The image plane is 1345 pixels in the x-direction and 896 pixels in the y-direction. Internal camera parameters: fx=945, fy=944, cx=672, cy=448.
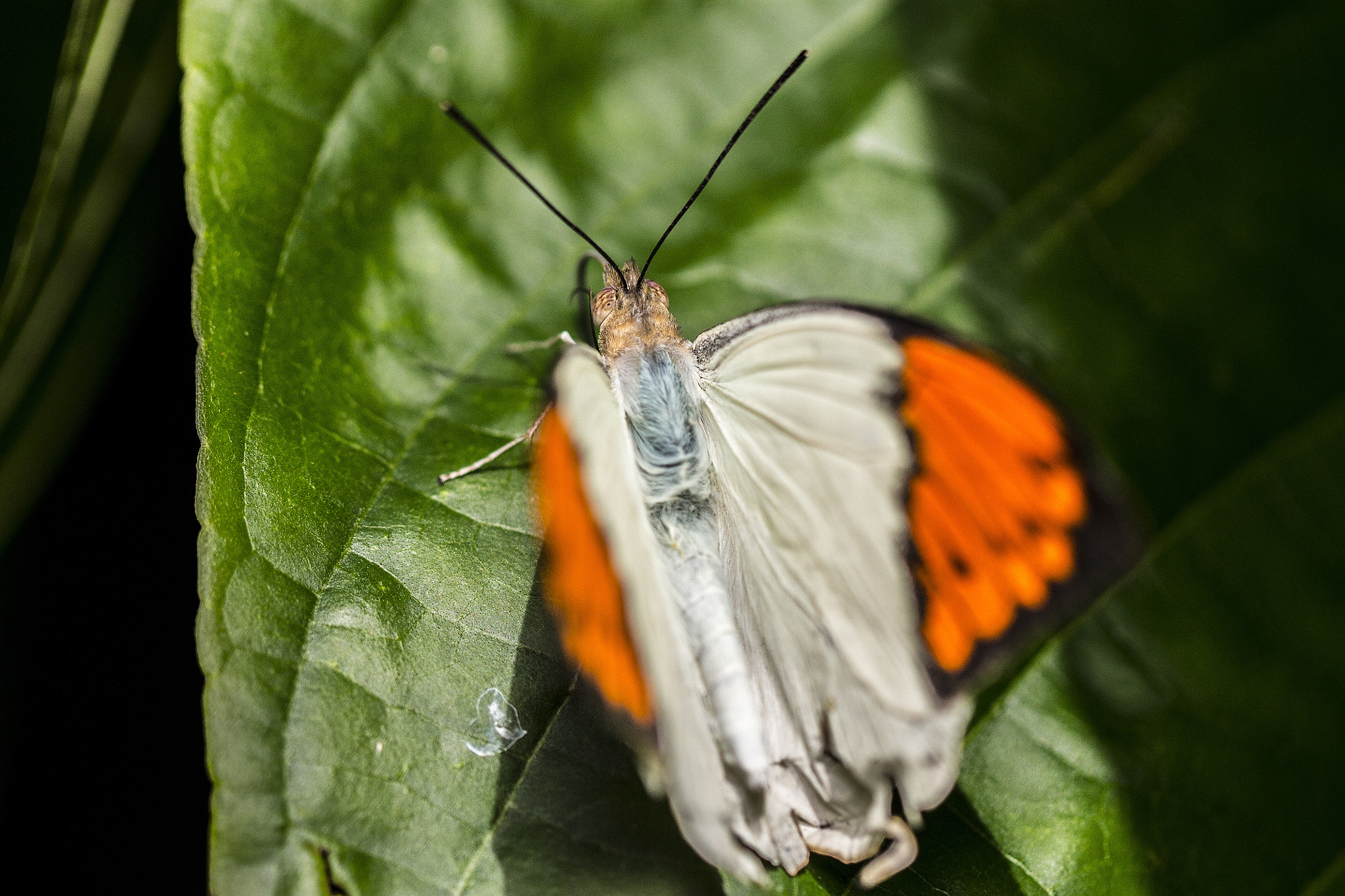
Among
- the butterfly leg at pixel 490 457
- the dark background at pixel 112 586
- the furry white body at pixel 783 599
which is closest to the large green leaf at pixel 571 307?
the butterfly leg at pixel 490 457

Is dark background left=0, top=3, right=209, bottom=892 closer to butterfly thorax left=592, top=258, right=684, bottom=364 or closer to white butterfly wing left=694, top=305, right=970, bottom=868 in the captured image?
butterfly thorax left=592, top=258, right=684, bottom=364

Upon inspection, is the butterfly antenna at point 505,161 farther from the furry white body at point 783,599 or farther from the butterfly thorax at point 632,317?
the furry white body at point 783,599

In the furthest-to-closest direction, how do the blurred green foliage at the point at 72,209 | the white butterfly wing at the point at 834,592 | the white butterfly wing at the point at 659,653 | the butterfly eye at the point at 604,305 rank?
the butterfly eye at the point at 604,305 → the blurred green foliage at the point at 72,209 → the white butterfly wing at the point at 834,592 → the white butterfly wing at the point at 659,653

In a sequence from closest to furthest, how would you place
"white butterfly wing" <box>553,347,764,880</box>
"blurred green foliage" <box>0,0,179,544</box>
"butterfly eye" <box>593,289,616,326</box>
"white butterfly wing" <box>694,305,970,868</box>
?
"white butterfly wing" <box>553,347,764,880</box>
"white butterfly wing" <box>694,305,970,868</box>
"blurred green foliage" <box>0,0,179,544</box>
"butterfly eye" <box>593,289,616,326</box>

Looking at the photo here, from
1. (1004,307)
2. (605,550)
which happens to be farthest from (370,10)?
(1004,307)

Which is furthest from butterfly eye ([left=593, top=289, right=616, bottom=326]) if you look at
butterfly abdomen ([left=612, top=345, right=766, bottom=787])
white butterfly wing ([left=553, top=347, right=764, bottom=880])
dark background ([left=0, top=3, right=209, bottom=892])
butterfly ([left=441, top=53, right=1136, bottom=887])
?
dark background ([left=0, top=3, right=209, bottom=892])

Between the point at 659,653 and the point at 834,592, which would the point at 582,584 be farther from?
the point at 834,592

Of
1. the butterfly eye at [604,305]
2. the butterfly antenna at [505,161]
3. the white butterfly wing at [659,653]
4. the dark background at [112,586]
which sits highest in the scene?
the butterfly antenna at [505,161]
